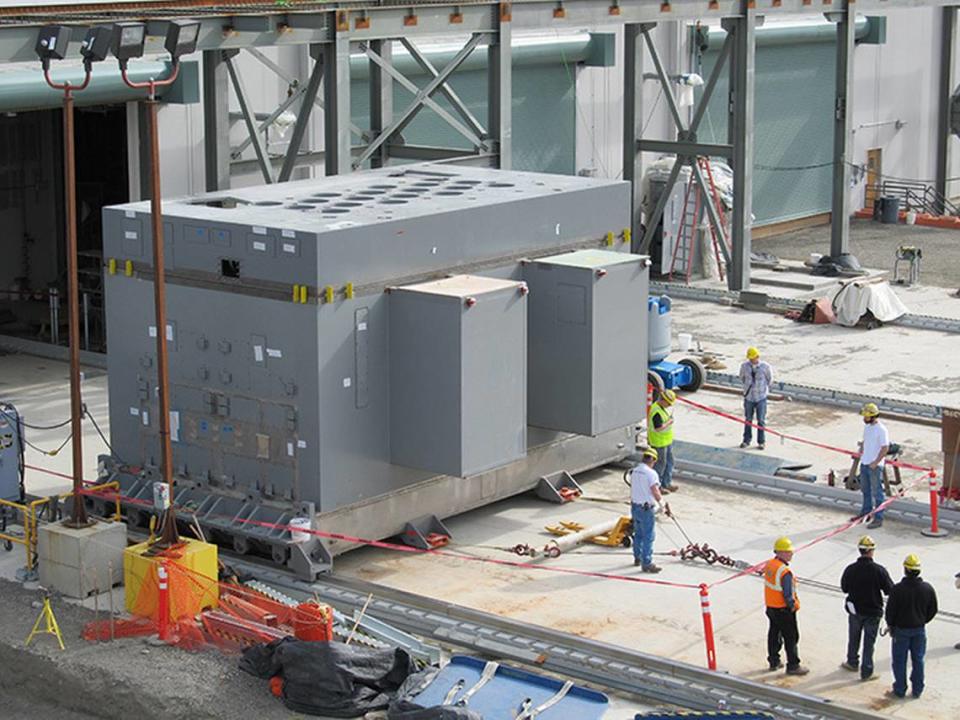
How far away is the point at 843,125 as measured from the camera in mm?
33000

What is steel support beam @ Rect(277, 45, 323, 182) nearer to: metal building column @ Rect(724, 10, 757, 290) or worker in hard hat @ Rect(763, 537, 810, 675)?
metal building column @ Rect(724, 10, 757, 290)

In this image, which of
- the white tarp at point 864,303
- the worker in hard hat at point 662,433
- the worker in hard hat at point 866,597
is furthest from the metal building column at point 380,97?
the worker in hard hat at point 866,597

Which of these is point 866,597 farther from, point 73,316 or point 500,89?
point 500,89

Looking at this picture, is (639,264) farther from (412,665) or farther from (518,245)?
(412,665)

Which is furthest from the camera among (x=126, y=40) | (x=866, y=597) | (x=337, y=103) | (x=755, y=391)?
(x=337, y=103)

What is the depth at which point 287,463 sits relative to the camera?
16.5 m

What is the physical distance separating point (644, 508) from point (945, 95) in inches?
1237

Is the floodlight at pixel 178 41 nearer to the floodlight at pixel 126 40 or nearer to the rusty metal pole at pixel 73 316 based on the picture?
the floodlight at pixel 126 40

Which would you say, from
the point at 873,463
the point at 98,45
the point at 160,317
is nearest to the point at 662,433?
the point at 873,463

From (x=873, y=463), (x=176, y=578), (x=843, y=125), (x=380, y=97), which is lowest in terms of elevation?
(x=176, y=578)

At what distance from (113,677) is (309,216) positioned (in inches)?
200

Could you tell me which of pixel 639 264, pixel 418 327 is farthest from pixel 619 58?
pixel 418 327

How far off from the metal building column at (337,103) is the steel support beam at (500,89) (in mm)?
3093

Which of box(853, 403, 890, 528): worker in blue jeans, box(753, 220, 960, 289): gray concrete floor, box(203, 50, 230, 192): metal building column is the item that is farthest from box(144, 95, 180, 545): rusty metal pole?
box(753, 220, 960, 289): gray concrete floor
